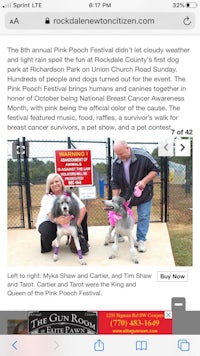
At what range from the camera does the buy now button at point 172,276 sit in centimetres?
165

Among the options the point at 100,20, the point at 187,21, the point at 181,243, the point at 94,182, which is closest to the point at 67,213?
the point at 94,182

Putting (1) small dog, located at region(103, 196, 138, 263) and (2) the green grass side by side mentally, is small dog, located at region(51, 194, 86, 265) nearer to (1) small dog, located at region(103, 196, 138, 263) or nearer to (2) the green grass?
(1) small dog, located at region(103, 196, 138, 263)

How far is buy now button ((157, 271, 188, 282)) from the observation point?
5.41ft

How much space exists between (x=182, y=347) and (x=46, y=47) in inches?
58.7

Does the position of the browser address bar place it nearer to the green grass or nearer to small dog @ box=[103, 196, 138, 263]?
small dog @ box=[103, 196, 138, 263]

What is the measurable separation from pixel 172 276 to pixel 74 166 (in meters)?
0.69

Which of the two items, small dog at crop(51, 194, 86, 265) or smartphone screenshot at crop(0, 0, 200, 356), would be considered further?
small dog at crop(51, 194, 86, 265)

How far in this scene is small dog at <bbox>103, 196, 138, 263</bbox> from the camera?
1799 mm

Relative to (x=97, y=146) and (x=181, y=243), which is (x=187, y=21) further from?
(x=181, y=243)

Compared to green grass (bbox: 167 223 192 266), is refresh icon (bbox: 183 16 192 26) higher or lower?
higher

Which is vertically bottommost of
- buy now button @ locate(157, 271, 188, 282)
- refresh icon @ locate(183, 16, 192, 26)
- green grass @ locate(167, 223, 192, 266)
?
buy now button @ locate(157, 271, 188, 282)

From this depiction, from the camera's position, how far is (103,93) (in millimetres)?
1628

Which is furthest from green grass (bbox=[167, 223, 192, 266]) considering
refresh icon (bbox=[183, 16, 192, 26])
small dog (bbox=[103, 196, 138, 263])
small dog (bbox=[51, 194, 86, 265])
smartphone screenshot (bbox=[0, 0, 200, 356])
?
refresh icon (bbox=[183, 16, 192, 26])
